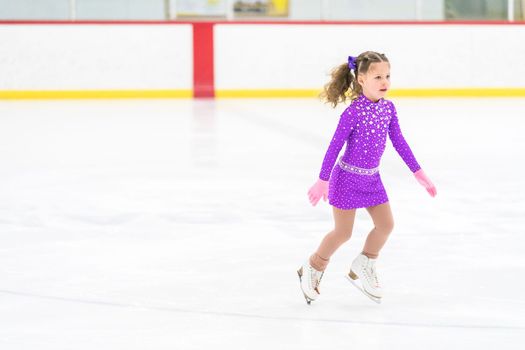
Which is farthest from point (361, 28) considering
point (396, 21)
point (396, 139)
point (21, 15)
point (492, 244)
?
point (396, 139)

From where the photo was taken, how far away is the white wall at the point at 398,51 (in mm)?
Answer: 12680

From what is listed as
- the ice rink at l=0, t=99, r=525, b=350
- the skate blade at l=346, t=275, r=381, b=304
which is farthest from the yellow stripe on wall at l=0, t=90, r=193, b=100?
the skate blade at l=346, t=275, r=381, b=304

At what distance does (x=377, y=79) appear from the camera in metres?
2.93

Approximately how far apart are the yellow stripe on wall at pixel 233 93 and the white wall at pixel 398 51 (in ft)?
0.22

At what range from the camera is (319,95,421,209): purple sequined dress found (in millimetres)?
2941

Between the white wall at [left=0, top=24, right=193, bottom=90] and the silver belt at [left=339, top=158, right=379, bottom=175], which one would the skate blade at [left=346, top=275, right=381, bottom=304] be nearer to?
the silver belt at [left=339, top=158, right=379, bottom=175]

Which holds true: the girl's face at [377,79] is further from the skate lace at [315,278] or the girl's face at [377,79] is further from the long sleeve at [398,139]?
the skate lace at [315,278]

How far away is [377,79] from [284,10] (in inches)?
411

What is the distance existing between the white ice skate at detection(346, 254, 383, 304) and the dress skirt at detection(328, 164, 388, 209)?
0.21 m

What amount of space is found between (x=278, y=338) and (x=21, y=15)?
10.6 meters

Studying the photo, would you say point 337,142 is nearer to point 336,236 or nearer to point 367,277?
point 336,236

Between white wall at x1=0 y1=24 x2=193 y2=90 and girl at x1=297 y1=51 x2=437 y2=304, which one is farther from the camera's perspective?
white wall at x1=0 y1=24 x2=193 y2=90

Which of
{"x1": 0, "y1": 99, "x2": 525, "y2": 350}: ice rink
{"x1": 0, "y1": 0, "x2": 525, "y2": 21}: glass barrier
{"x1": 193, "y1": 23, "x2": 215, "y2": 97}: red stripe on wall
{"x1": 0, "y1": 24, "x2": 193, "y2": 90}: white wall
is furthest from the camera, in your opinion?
{"x1": 0, "y1": 0, "x2": 525, "y2": 21}: glass barrier

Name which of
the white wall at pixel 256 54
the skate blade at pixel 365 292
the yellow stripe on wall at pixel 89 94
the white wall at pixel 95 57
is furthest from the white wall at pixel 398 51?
the skate blade at pixel 365 292
